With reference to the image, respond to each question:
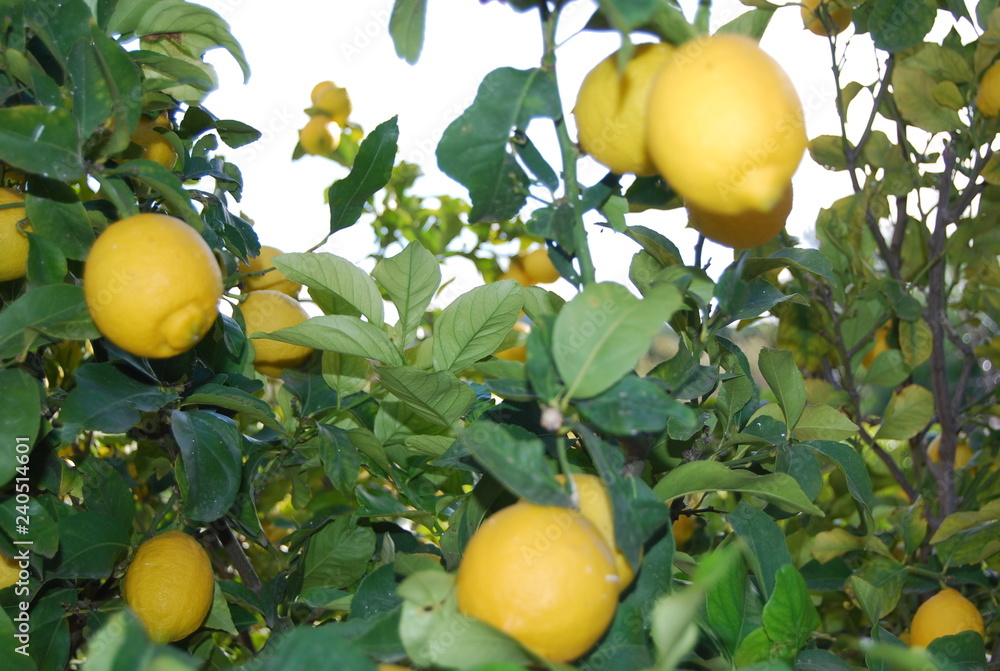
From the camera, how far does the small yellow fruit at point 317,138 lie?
163 centimetres

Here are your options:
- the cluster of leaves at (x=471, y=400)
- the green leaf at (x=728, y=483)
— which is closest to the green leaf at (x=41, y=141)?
the cluster of leaves at (x=471, y=400)

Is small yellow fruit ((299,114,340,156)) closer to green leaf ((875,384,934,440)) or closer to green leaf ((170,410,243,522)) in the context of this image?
green leaf ((170,410,243,522))

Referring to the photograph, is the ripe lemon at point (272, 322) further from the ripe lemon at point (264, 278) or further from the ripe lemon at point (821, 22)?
the ripe lemon at point (821, 22)

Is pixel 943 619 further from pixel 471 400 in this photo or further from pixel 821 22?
pixel 821 22

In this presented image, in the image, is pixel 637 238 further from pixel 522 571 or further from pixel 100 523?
pixel 100 523

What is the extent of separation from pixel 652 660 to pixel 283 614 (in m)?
0.64

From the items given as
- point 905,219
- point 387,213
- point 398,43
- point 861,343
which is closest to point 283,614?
point 398,43

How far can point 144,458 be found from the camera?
3.85 ft

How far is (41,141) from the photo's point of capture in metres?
0.60

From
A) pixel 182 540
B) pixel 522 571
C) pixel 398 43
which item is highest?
pixel 398 43

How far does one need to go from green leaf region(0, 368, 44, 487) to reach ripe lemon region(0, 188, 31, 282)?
118mm

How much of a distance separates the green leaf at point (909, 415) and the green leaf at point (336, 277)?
881mm

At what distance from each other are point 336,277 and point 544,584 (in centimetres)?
51

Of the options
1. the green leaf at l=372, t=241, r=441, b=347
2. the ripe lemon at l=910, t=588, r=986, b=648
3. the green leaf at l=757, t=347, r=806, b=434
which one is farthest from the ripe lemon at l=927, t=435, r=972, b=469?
the green leaf at l=372, t=241, r=441, b=347
